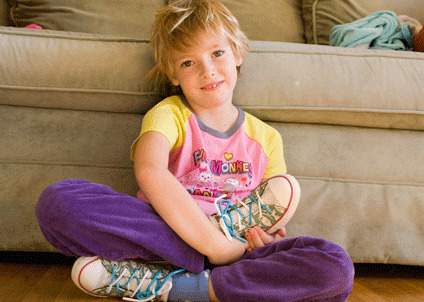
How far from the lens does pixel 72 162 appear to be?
1388 mm

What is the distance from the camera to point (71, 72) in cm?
136

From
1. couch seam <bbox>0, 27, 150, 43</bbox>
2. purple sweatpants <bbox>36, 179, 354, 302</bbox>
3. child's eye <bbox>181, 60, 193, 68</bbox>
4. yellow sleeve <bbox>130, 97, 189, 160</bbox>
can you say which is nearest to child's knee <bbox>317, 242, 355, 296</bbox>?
purple sweatpants <bbox>36, 179, 354, 302</bbox>

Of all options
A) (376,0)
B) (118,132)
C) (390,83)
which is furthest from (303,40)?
(118,132)

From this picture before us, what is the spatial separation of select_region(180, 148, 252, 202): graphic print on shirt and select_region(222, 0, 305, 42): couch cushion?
0.95 metres

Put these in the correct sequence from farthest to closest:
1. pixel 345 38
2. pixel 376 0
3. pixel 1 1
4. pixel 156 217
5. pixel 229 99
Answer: pixel 376 0, pixel 1 1, pixel 345 38, pixel 229 99, pixel 156 217

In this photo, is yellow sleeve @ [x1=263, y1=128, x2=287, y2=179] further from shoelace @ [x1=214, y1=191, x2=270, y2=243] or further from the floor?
the floor

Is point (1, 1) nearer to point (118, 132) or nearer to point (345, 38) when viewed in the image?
point (118, 132)

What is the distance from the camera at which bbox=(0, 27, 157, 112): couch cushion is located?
1349mm

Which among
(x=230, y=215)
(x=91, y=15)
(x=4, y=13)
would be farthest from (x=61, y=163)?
(x=4, y=13)

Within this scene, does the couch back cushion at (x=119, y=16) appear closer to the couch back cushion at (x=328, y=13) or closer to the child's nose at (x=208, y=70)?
the couch back cushion at (x=328, y=13)

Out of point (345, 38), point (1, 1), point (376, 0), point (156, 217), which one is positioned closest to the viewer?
point (156, 217)

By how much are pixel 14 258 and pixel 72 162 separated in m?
0.29

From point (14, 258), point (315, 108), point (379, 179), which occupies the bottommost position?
point (14, 258)

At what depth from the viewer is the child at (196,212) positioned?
1.08 meters
